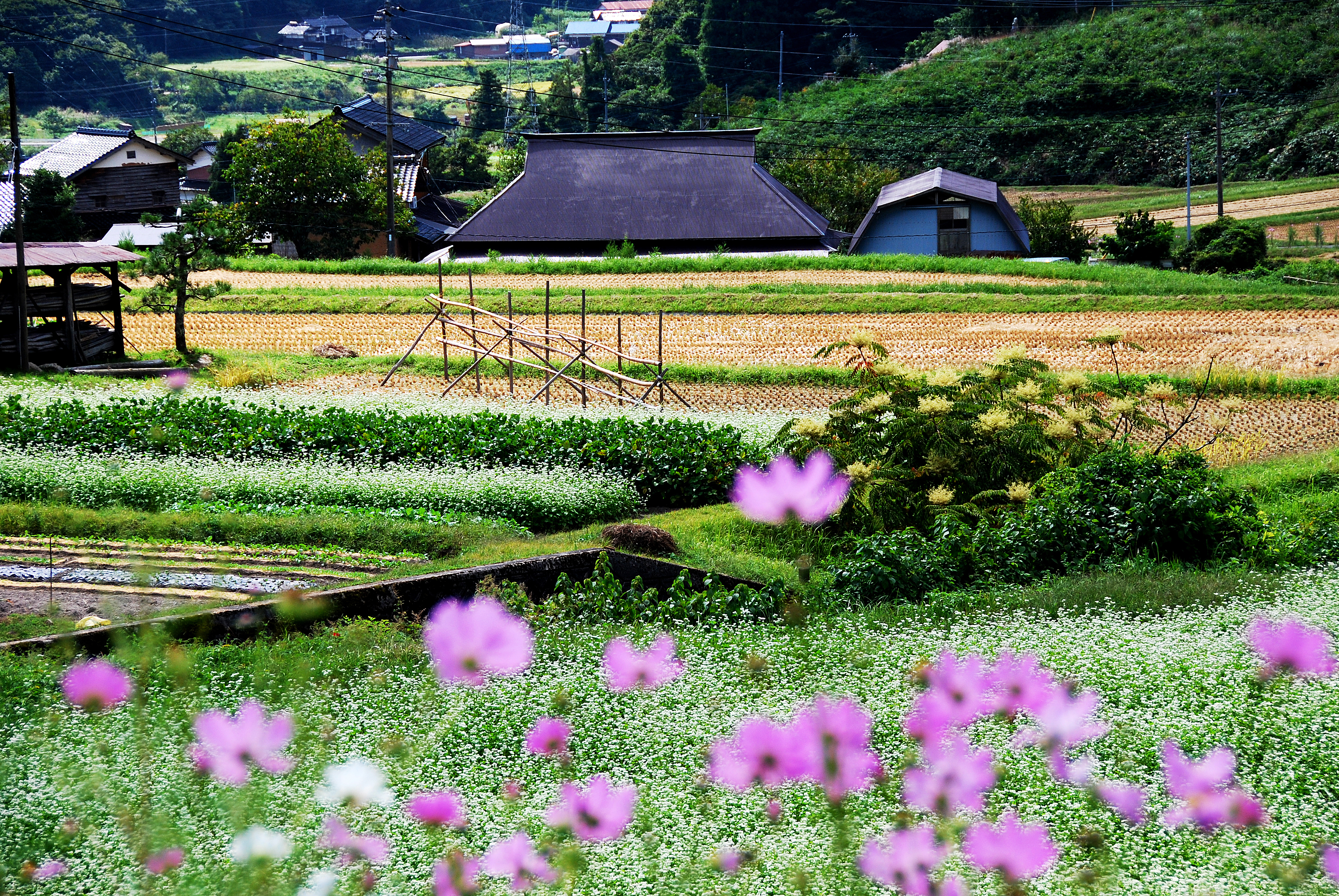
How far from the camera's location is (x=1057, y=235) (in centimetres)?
3806

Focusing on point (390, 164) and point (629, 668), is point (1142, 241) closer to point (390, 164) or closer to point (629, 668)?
point (390, 164)

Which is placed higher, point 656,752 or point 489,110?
point 489,110

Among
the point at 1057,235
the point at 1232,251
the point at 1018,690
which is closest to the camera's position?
the point at 1018,690

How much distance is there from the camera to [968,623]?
6.57 meters

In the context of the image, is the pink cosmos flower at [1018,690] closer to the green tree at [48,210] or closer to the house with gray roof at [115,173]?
the green tree at [48,210]

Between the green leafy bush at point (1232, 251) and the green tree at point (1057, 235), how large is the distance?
5445mm

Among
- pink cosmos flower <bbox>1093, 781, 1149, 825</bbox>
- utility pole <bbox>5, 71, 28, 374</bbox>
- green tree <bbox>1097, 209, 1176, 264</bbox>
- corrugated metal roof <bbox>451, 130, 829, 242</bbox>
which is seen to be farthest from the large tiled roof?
pink cosmos flower <bbox>1093, 781, 1149, 825</bbox>

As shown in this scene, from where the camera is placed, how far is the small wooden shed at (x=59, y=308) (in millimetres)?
17641

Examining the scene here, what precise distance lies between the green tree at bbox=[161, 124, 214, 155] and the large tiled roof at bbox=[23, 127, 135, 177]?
389 inches

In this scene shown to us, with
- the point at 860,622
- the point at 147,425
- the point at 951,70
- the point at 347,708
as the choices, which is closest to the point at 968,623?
the point at 860,622

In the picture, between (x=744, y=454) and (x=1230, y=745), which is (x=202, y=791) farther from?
(x=744, y=454)

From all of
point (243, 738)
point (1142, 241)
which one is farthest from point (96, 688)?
point (1142, 241)

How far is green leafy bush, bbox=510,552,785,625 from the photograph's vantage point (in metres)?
7.21

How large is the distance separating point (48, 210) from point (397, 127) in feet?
52.9
